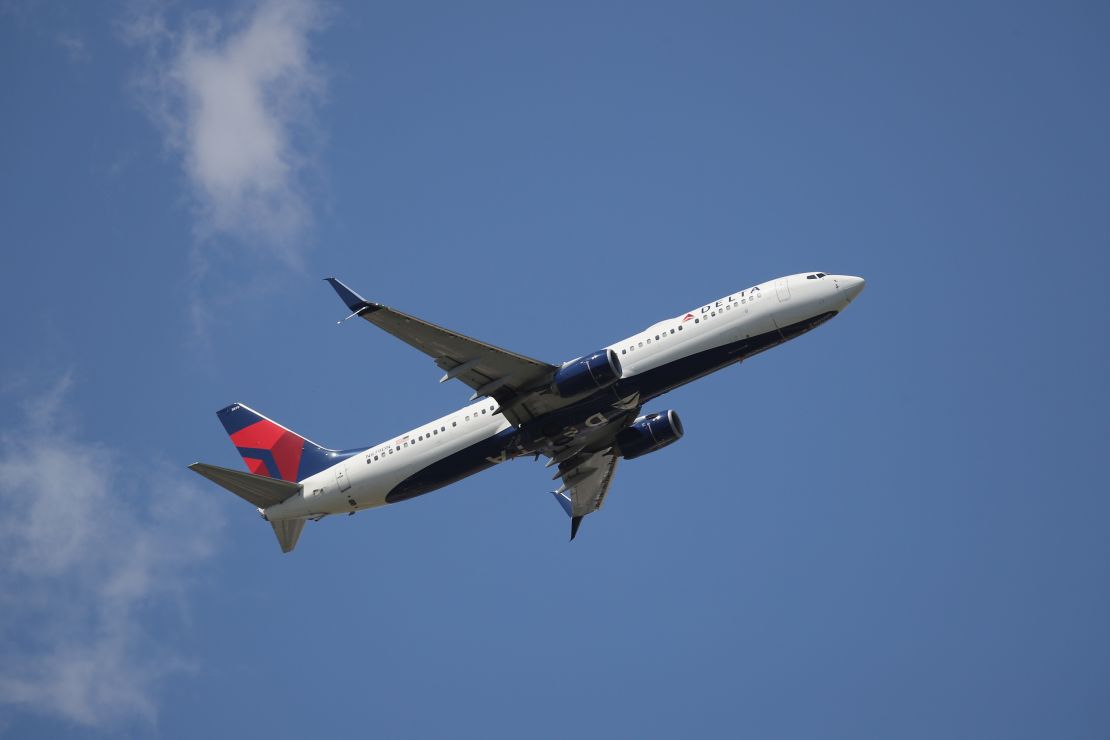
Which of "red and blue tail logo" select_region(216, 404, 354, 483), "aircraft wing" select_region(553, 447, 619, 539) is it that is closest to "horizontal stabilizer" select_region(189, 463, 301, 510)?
"red and blue tail logo" select_region(216, 404, 354, 483)

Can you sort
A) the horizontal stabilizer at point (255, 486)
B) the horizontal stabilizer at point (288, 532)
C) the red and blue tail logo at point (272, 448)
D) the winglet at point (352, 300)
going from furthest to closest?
the red and blue tail logo at point (272, 448) < the horizontal stabilizer at point (288, 532) < the horizontal stabilizer at point (255, 486) < the winglet at point (352, 300)

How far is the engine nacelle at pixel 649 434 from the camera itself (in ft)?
198

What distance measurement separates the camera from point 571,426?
55656mm

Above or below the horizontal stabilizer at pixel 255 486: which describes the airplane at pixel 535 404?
below

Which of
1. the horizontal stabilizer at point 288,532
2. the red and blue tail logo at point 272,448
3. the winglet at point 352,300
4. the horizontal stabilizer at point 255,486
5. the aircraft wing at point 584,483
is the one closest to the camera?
the winglet at point 352,300

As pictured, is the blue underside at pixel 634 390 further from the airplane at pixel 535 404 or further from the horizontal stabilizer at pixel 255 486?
the horizontal stabilizer at pixel 255 486

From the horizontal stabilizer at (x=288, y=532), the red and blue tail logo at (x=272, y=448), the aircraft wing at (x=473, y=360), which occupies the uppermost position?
the red and blue tail logo at (x=272, y=448)

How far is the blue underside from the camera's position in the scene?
53875 mm

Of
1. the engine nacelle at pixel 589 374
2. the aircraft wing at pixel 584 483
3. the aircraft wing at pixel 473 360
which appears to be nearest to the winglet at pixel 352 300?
the aircraft wing at pixel 473 360

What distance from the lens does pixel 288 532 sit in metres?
60.2

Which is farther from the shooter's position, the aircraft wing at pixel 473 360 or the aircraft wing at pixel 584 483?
the aircraft wing at pixel 584 483

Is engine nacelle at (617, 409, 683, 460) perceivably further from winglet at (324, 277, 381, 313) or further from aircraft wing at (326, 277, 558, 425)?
winglet at (324, 277, 381, 313)

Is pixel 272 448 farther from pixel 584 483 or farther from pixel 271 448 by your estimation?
pixel 584 483

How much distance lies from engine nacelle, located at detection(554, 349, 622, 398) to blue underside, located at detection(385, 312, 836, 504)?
1.52 metres
